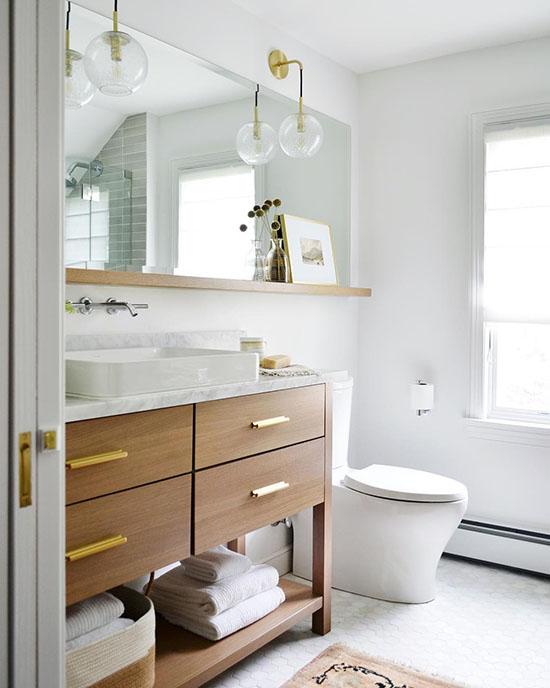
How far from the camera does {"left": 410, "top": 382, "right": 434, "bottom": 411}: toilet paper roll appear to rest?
3277mm

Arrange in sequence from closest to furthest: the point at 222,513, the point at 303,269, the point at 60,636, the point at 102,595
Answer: the point at 60,636
the point at 102,595
the point at 222,513
the point at 303,269

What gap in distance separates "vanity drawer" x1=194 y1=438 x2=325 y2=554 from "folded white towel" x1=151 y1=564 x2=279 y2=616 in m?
0.26

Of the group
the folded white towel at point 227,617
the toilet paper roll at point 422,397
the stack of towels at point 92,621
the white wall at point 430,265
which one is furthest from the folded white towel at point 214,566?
the white wall at point 430,265

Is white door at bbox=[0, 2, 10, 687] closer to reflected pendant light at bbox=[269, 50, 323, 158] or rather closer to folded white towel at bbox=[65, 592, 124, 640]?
folded white towel at bbox=[65, 592, 124, 640]

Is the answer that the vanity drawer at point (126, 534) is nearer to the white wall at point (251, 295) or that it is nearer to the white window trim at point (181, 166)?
the white wall at point (251, 295)

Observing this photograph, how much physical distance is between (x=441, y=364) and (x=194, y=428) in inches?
72.5

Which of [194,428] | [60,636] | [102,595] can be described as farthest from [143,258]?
[60,636]

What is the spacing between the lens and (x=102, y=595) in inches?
69.8

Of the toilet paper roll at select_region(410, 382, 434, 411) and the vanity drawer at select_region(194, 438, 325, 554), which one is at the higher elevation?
the toilet paper roll at select_region(410, 382, 434, 411)

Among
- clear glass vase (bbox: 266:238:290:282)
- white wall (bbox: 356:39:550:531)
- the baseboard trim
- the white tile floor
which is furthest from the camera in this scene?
white wall (bbox: 356:39:550:531)

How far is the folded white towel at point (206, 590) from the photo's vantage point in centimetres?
212

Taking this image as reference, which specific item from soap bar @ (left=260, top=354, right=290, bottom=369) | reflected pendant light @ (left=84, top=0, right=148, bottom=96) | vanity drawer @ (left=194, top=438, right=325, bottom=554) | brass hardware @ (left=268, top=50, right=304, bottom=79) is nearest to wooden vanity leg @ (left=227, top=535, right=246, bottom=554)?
vanity drawer @ (left=194, top=438, right=325, bottom=554)

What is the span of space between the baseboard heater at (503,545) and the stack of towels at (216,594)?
1220mm

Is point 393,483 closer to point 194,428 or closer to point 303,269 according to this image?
point 303,269
